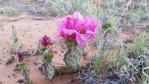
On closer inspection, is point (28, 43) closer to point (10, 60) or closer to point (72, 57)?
point (10, 60)

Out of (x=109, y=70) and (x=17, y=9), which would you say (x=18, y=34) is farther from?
(x=109, y=70)

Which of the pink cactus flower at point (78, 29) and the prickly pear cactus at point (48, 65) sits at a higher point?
the pink cactus flower at point (78, 29)

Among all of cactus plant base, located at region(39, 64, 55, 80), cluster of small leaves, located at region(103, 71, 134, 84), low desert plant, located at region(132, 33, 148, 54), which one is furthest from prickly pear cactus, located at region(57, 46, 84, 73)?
low desert plant, located at region(132, 33, 148, 54)

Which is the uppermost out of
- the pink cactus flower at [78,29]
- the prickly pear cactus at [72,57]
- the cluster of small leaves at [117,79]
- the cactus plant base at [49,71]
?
the pink cactus flower at [78,29]

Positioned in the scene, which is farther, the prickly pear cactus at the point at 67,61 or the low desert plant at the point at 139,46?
the low desert plant at the point at 139,46

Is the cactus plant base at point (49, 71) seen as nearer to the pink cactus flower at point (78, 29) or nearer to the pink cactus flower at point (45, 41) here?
the pink cactus flower at point (45, 41)

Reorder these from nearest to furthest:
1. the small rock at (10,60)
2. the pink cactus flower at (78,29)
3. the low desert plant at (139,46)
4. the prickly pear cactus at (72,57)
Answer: the pink cactus flower at (78,29)
the prickly pear cactus at (72,57)
the low desert plant at (139,46)
the small rock at (10,60)

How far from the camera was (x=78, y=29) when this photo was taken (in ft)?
6.97

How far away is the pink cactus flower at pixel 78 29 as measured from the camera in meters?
2.08

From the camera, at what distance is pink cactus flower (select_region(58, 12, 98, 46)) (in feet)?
6.81

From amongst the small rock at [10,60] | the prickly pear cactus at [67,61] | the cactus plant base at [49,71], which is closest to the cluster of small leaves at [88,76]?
the prickly pear cactus at [67,61]

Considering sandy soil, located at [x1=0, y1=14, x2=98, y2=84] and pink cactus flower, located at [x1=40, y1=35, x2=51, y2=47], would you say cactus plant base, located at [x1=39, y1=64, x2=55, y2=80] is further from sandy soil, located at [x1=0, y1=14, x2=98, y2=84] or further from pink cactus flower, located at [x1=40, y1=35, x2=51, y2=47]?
pink cactus flower, located at [x1=40, y1=35, x2=51, y2=47]

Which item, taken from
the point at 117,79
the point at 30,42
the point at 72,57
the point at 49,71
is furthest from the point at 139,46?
the point at 30,42

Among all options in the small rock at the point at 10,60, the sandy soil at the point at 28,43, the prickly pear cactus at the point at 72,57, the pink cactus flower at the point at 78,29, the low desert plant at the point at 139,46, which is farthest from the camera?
the small rock at the point at 10,60
